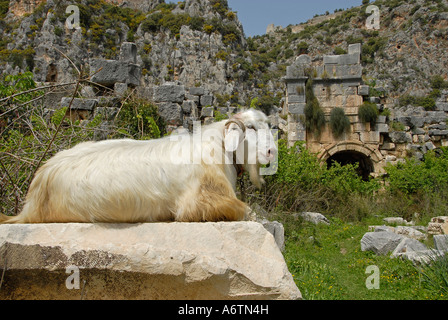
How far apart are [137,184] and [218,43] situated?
5244cm

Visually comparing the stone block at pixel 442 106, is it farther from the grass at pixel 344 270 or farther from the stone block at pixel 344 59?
the grass at pixel 344 270

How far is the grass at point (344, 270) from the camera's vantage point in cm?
499

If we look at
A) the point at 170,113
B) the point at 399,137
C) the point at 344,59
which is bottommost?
the point at 399,137

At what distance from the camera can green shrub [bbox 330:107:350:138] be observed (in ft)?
48.6

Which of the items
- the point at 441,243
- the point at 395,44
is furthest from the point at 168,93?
the point at 395,44

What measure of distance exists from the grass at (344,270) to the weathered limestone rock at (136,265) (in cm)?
298

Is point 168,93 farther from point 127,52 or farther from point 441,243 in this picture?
point 441,243

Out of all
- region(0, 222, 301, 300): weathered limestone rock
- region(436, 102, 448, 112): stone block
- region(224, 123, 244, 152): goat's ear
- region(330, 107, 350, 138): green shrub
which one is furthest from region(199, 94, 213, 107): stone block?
region(436, 102, 448, 112): stone block

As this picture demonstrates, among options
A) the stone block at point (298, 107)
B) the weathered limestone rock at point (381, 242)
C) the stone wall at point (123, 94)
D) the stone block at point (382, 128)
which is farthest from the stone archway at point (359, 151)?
the weathered limestone rock at point (381, 242)

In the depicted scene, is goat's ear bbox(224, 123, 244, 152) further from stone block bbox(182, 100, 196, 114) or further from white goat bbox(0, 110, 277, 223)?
stone block bbox(182, 100, 196, 114)

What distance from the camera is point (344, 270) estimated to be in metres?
6.47

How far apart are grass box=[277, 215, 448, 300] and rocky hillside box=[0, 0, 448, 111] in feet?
107

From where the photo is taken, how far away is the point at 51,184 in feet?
7.39
